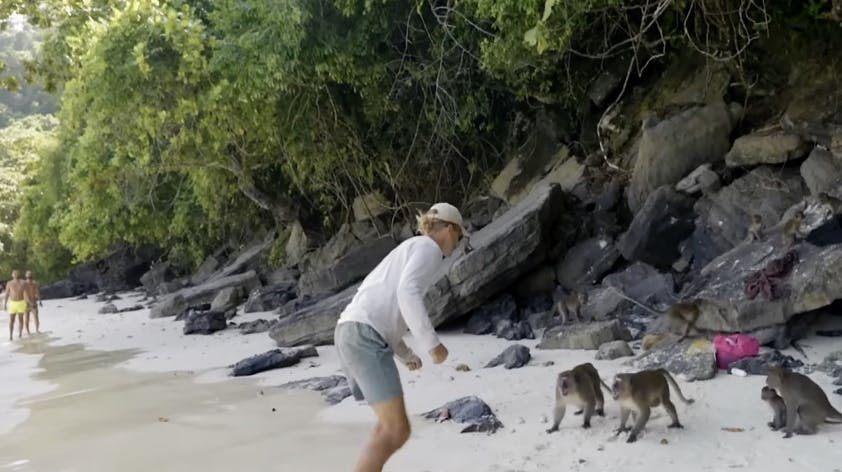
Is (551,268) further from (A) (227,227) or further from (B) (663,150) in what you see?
(A) (227,227)

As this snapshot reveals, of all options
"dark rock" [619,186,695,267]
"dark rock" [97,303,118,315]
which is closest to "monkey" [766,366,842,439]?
"dark rock" [619,186,695,267]

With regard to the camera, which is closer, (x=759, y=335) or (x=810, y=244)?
(x=759, y=335)

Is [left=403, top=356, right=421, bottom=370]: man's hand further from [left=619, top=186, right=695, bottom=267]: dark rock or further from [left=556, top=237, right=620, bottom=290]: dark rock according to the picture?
[left=556, top=237, right=620, bottom=290]: dark rock

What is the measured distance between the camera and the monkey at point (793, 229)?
7.05 meters

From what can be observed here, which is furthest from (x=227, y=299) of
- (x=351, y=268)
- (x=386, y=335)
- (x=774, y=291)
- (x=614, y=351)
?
(x=386, y=335)

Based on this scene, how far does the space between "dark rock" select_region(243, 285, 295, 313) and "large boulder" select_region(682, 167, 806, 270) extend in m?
8.52

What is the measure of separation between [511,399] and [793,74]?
652 centimetres

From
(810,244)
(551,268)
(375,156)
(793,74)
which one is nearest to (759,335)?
(810,244)

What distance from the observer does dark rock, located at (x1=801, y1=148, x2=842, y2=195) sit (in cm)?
772

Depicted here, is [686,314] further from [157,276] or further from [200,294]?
[157,276]

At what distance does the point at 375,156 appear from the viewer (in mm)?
15219

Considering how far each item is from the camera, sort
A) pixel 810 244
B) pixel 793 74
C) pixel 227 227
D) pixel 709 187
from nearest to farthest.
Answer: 1. pixel 810 244
2. pixel 709 187
3. pixel 793 74
4. pixel 227 227

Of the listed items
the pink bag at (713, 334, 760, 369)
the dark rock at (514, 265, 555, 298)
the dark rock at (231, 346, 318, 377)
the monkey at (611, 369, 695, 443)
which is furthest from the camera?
the dark rock at (514, 265, 555, 298)

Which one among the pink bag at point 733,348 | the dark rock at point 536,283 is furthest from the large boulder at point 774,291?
the dark rock at point 536,283
